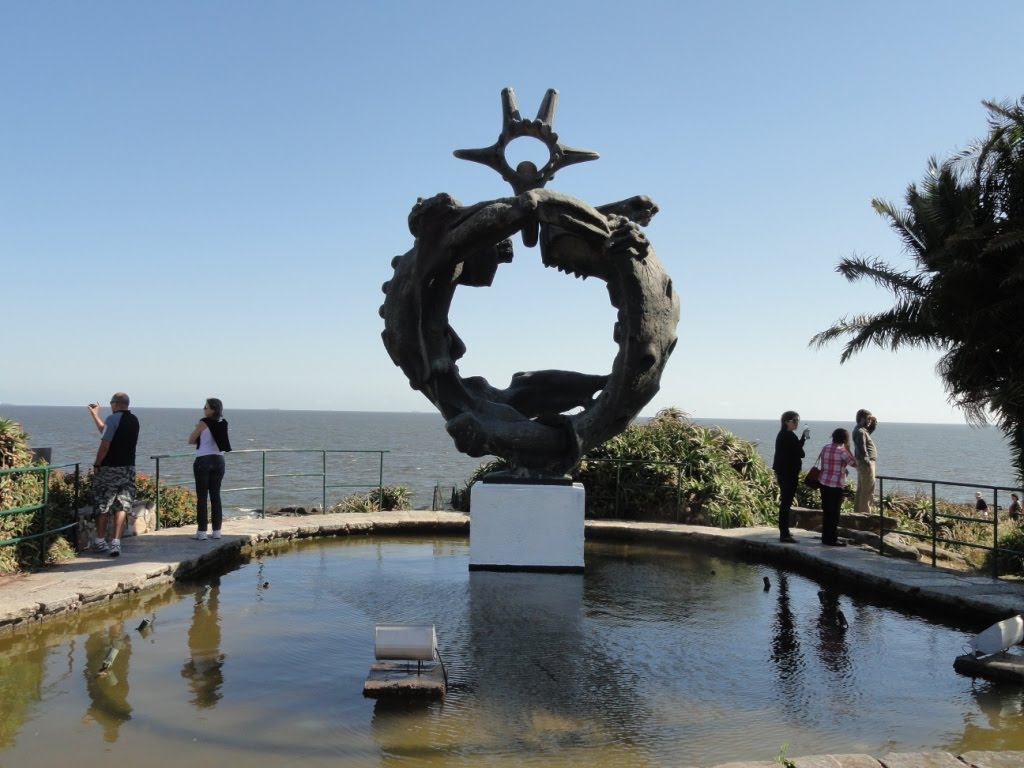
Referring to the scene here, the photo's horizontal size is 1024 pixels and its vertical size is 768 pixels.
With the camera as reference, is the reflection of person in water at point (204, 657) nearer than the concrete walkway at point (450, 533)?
Yes

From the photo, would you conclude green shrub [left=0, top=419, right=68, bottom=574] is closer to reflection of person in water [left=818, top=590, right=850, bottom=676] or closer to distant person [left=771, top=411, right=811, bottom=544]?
reflection of person in water [left=818, top=590, right=850, bottom=676]

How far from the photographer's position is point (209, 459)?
959 centimetres

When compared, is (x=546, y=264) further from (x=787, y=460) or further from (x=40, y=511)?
(x=40, y=511)

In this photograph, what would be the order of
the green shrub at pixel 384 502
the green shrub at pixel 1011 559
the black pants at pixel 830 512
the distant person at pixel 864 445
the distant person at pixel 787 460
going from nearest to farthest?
1. the black pants at pixel 830 512
2. the distant person at pixel 787 460
3. the green shrub at pixel 1011 559
4. the distant person at pixel 864 445
5. the green shrub at pixel 384 502

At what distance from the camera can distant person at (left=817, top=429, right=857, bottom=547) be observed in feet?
33.0

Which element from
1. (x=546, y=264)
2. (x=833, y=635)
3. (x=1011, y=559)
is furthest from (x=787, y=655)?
(x=1011, y=559)

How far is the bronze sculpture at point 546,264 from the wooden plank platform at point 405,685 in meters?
4.31

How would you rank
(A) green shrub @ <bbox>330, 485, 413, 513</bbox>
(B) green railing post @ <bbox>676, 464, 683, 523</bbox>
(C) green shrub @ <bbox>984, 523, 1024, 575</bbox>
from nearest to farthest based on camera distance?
(C) green shrub @ <bbox>984, 523, 1024, 575</bbox>, (B) green railing post @ <bbox>676, 464, 683, 523</bbox>, (A) green shrub @ <bbox>330, 485, 413, 513</bbox>

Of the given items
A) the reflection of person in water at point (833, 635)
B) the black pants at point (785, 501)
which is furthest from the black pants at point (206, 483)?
the black pants at point (785, 501)

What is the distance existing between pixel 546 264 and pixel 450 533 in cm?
418

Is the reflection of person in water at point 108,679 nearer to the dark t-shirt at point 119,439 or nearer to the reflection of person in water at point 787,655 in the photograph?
the dark t-shirt at point 119,439

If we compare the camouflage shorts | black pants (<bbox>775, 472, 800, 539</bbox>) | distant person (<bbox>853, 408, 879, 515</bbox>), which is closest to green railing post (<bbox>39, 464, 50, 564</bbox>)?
the camouflage shorts

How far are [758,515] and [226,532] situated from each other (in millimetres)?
8053

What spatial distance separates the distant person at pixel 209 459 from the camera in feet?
31.3
